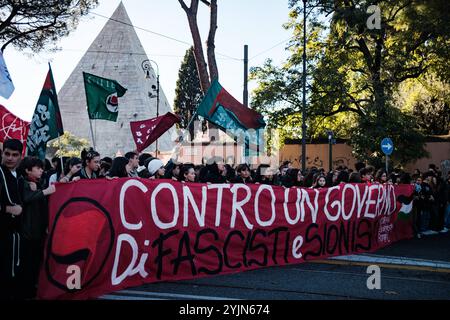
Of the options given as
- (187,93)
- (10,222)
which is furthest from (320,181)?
(187,93)

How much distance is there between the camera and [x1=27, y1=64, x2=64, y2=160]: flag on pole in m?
7.93

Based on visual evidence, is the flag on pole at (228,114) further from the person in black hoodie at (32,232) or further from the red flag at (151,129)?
the person in black hoodie at (32,232)

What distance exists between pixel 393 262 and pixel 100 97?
5.91 meters

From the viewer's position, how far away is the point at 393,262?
7.98m

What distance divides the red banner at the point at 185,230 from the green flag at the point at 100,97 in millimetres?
3741

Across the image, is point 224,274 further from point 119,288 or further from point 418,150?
point 418,150

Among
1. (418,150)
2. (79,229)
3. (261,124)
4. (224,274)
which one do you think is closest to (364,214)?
(261,124)

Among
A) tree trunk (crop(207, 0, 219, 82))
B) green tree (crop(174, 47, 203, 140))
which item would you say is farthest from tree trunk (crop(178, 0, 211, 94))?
green tree (crop(174, 47, 203, 140))

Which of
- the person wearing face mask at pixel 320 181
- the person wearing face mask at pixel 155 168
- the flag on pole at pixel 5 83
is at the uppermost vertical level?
the flag on pole at pixel 5 83

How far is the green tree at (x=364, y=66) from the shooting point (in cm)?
2277

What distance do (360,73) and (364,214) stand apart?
18.1 m

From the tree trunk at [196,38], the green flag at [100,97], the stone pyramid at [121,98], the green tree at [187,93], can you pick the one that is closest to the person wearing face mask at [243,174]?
the green flag at [100,97]

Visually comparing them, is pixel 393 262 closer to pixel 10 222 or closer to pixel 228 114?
pixel 228 114

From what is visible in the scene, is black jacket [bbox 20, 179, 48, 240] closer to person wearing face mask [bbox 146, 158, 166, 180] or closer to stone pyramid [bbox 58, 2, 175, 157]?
person wearing face mask [bbox 146, 158, 166, 180]
